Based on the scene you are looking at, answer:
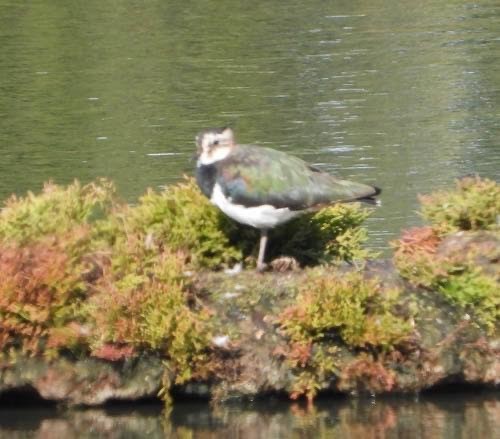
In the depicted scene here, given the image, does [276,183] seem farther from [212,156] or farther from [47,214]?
[47,214]

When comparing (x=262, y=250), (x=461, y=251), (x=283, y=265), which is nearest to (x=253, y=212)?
(x=262, y=250)

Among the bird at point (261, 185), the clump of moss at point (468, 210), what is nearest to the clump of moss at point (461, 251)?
the clump of moss at point (468, 210)

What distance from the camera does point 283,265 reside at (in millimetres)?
11859

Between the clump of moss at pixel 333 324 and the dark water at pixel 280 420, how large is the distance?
11.9 inches

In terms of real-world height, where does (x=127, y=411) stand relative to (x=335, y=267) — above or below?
below

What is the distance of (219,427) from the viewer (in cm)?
1085

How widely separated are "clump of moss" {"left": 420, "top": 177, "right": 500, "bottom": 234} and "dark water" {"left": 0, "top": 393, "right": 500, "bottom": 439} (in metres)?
1.59

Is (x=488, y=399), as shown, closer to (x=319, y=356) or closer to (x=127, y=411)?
(x=319, y=356)

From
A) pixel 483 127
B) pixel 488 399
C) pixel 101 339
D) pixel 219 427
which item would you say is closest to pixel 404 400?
pixel 488 399

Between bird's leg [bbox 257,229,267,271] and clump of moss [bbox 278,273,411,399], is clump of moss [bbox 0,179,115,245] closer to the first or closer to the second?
bird's leg [bbox 257,229,267,271]

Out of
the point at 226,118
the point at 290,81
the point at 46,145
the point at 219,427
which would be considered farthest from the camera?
the point at 290,81

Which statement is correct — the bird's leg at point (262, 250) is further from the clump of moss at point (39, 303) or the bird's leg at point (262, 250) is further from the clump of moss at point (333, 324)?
the clump of moss at point (39, 303)

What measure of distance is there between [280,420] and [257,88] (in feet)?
48.4

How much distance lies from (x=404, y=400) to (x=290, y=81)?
1486 cm
